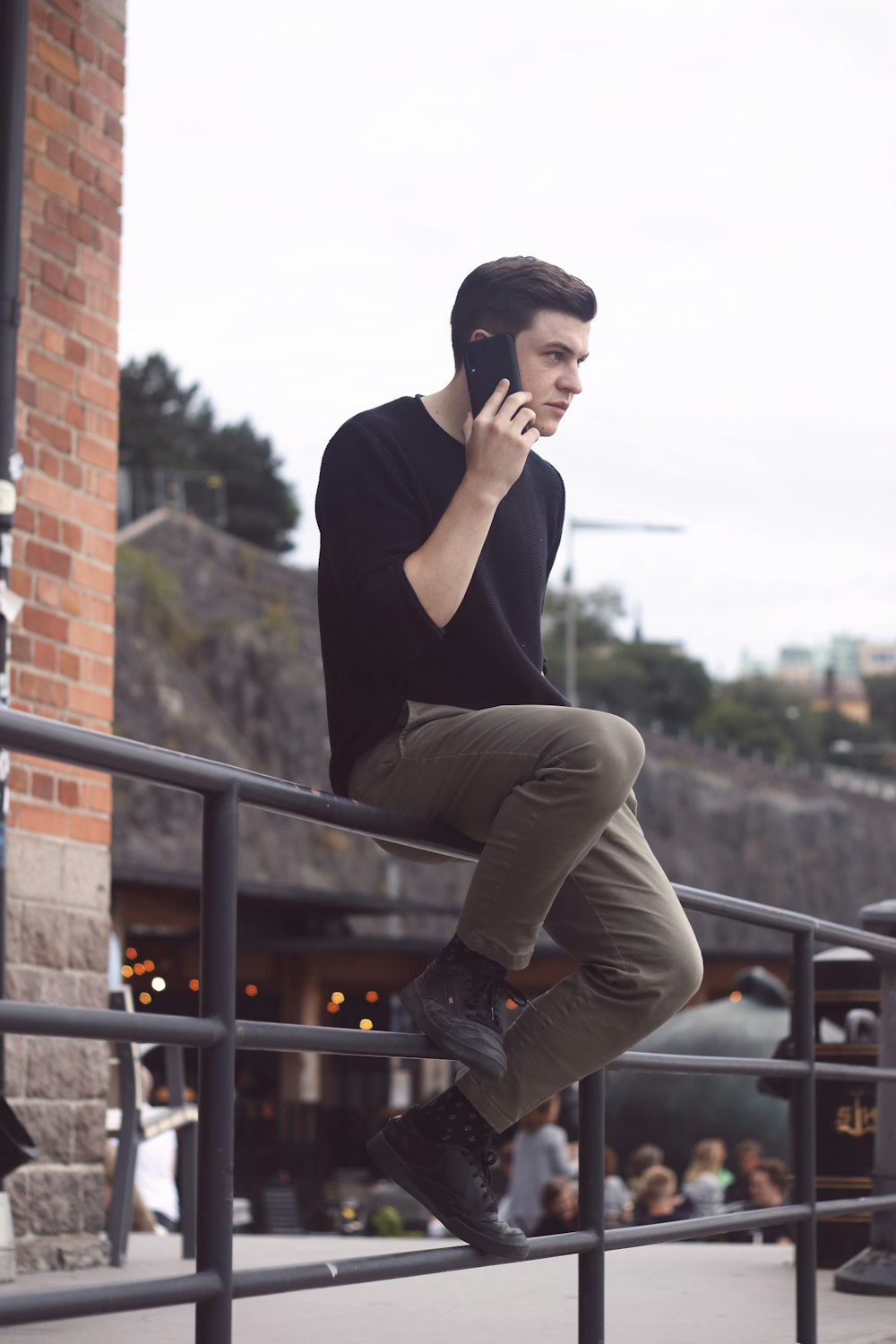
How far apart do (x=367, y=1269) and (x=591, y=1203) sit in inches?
33.7

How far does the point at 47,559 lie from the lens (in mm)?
5543

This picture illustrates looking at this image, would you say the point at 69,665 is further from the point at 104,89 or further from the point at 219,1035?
the point at 219,1035

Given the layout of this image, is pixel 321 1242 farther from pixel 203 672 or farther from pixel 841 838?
pixel 841 838

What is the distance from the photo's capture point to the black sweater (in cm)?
279

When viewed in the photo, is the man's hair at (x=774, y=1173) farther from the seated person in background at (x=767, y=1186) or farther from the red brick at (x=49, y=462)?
the red brick at (x=49, y=462)

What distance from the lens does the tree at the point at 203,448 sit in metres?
73.2

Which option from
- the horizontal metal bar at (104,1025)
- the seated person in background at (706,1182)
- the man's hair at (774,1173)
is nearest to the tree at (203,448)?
the seated person in background at (706,1182)

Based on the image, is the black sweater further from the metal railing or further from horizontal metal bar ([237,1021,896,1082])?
horizontal metal bar ([237,1021,896,1082])

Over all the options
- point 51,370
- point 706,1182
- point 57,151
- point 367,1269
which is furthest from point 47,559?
point 706,1182

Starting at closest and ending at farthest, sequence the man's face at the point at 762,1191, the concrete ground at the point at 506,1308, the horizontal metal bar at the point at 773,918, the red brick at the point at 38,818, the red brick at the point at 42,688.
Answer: the horizontal metal bar at the point at 773,918 → the concrete ground at the point at 506,1308 → the red brick at the point at 38,818 → the red brick at the point at 42,688 → the man's face at the point at 762,1191

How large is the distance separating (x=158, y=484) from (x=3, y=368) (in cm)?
4665

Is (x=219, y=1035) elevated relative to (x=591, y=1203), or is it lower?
elevated

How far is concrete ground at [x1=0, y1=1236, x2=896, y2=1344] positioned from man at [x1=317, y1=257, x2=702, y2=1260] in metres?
1.11

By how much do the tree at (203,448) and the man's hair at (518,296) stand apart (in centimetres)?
7028
